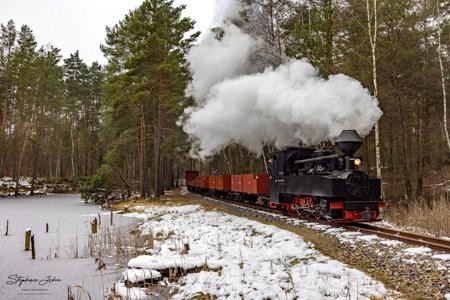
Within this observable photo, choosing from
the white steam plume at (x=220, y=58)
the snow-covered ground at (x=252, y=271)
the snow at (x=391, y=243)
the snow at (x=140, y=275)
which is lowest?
the snow at (x=140, y=275)

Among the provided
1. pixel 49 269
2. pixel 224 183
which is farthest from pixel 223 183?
pixel 49 269

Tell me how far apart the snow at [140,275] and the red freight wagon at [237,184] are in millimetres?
12596

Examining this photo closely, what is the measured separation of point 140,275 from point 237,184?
13.8 m

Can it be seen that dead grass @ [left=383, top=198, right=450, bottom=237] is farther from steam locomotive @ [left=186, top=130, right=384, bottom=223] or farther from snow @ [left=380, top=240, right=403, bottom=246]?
snow @ [left=380, top=240, right=403, bottom=246]

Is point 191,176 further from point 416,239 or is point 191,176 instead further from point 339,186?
point 416,239

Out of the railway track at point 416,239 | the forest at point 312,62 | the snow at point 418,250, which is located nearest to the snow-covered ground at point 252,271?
the snow at point 418,250

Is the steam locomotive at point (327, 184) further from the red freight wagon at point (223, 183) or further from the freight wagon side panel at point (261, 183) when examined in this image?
the red freight wagon at point (223, 183)

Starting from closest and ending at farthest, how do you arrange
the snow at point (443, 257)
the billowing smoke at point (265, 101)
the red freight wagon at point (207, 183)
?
the snow at point (443, 257) → the billowing smoke at point (265, 101) → the red freight wagon at point (207, 183)

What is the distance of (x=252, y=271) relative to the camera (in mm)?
6812

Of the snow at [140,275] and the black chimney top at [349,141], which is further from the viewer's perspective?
the black chimney top at [349,141]

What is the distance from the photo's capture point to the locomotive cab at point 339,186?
10.5m

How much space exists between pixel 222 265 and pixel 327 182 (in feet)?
15.1

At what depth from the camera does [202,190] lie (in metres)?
32.9

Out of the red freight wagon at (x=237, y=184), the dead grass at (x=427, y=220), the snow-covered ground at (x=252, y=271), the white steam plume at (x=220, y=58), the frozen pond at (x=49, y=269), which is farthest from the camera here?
the white steam plume at (x=220, y=58)
